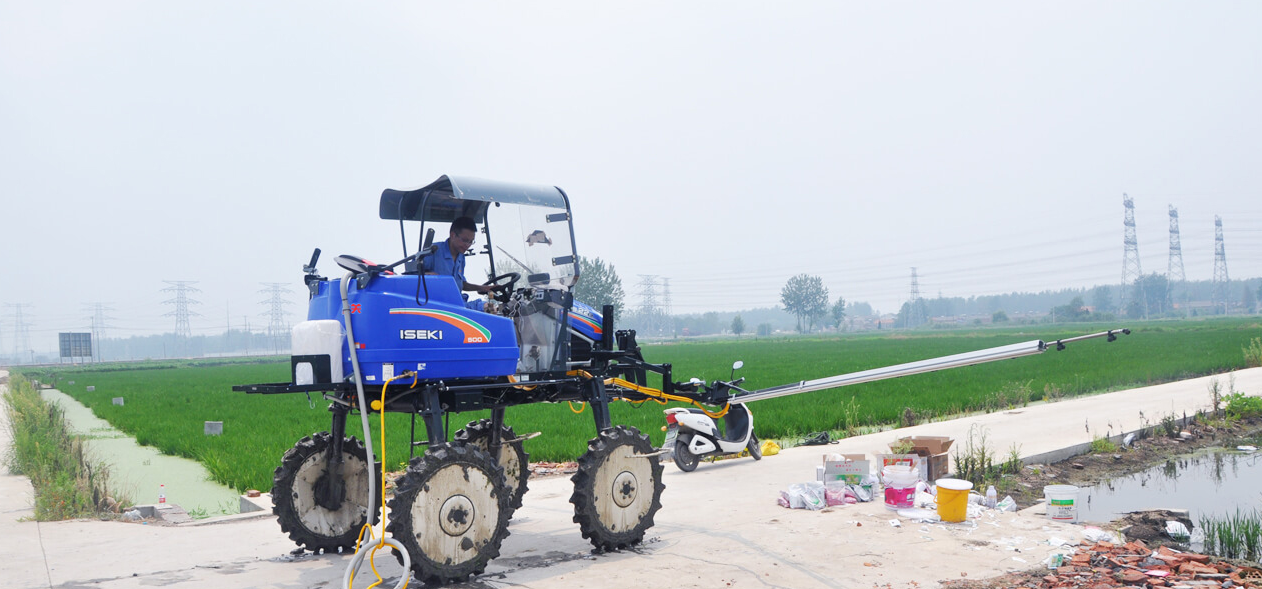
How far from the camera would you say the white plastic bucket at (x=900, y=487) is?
754cm

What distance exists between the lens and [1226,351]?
2955 centimetres

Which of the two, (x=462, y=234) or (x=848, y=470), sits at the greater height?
(x=462, y=234)

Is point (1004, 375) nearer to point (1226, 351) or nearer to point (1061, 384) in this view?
point (1061, 384)

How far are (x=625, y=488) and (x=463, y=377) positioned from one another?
1.48 meters

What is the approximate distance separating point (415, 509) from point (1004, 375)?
70.2 feet

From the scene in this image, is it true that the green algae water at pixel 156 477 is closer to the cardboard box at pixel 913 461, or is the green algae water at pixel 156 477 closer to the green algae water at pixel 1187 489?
the cardboard box at pixel 913 461

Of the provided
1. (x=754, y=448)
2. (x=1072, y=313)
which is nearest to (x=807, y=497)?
(x=754, y=448)

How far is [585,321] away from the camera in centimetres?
687

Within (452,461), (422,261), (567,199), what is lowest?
(452,461)

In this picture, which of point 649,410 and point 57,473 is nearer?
point 57,473

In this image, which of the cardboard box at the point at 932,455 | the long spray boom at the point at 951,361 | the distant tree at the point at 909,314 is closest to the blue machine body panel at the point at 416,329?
the long spray boom at the point at 951,361

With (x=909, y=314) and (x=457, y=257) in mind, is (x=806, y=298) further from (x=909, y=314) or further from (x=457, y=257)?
(x=457, y=257)

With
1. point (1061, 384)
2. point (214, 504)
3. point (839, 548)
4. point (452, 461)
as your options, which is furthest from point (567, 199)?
point (1061, 384)

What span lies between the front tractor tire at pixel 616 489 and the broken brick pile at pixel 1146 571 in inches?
104
